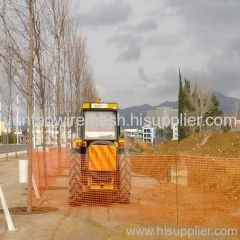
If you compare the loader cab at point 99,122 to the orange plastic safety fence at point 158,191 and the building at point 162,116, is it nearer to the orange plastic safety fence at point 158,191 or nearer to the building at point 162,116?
the orange plastic safety fence at point 158,191

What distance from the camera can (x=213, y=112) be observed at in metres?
74.8

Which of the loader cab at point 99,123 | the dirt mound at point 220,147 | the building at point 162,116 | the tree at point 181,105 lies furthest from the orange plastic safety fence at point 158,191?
the tree at point 181,105

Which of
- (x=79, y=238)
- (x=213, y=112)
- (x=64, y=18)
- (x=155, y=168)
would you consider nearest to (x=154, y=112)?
(x=213, y=112)

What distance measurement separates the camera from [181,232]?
381 inches

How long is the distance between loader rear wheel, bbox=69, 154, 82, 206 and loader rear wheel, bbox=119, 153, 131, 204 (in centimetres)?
107

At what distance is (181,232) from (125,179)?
4.07 m

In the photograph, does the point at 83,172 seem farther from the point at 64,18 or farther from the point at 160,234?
the point at 64,18

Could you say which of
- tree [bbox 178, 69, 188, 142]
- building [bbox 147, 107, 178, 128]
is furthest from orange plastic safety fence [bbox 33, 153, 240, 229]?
tree [bbox 178, 69, 188, 142]

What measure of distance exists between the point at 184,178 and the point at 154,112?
68245 millimetres

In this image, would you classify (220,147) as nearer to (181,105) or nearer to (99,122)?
(99,122)

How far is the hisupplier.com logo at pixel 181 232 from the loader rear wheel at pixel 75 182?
3.65 meters

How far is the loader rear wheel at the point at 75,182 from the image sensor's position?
1345 cm

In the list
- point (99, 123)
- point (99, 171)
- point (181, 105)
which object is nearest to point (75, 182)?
point (99, 171)

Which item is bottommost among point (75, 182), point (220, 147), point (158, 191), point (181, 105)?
point (158, 191)
